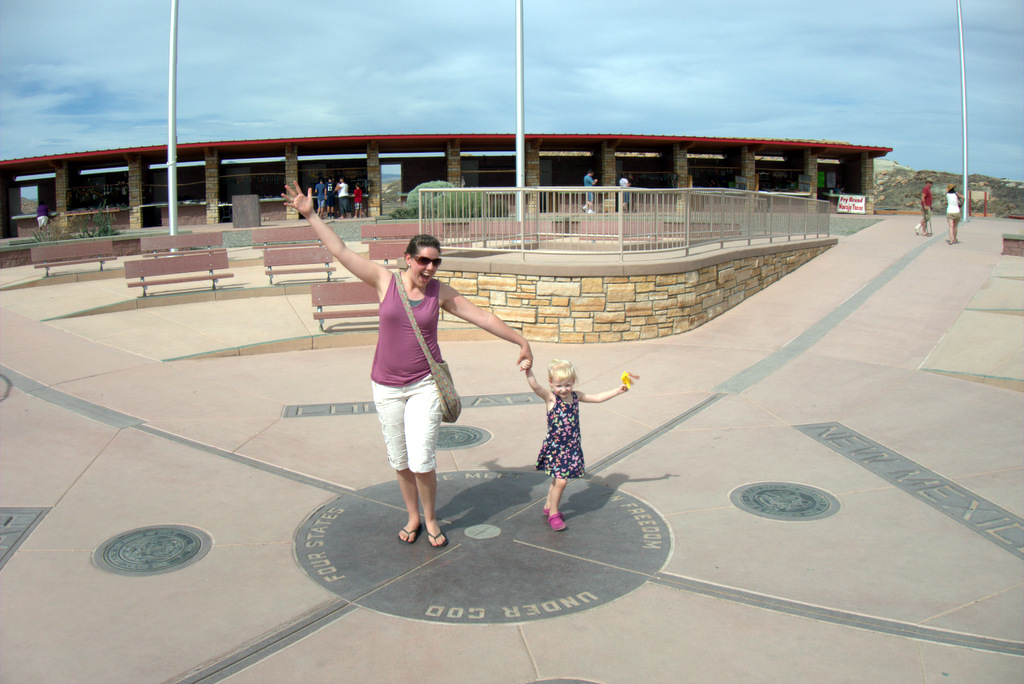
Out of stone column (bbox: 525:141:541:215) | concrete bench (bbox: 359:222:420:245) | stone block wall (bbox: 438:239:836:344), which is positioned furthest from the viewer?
stone column (bbox: 525:141:541:215)

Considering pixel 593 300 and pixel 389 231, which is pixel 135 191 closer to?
pixel 389 231

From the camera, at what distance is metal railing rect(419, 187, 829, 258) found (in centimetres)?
1131

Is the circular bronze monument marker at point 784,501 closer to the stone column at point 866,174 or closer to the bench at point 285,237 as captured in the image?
the bench at point 285,237

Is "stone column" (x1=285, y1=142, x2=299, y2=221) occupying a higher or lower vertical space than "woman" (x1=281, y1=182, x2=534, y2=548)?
higher

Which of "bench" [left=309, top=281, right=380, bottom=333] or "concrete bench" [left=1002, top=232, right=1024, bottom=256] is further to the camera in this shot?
"concrete bench" [left=1002, top=232, right=1024, bottom=256]

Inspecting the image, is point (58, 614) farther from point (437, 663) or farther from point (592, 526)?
point (592, 526)

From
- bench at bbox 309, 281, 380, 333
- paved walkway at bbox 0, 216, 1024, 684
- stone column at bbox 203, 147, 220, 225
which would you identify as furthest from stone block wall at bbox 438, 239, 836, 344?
stone column at bbox 203, 147, 220, 225

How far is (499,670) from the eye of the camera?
359cm

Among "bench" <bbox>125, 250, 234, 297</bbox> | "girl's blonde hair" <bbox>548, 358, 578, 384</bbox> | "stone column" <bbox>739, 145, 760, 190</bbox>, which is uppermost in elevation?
"stone column" <bbox>739, 145, 760, 190</bbox>

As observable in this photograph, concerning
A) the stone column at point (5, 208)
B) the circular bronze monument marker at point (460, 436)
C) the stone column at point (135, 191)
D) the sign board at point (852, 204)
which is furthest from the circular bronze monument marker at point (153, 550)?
the stone column at point (5, 208)

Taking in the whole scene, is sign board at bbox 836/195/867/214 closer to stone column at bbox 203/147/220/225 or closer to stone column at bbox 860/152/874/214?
stone column at bbox 860/152/874/214

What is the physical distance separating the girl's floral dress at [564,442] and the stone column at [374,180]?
28681mm

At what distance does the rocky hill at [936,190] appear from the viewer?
Answer: 4138 centimetres

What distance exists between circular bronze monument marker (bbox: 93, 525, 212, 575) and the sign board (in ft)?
116
